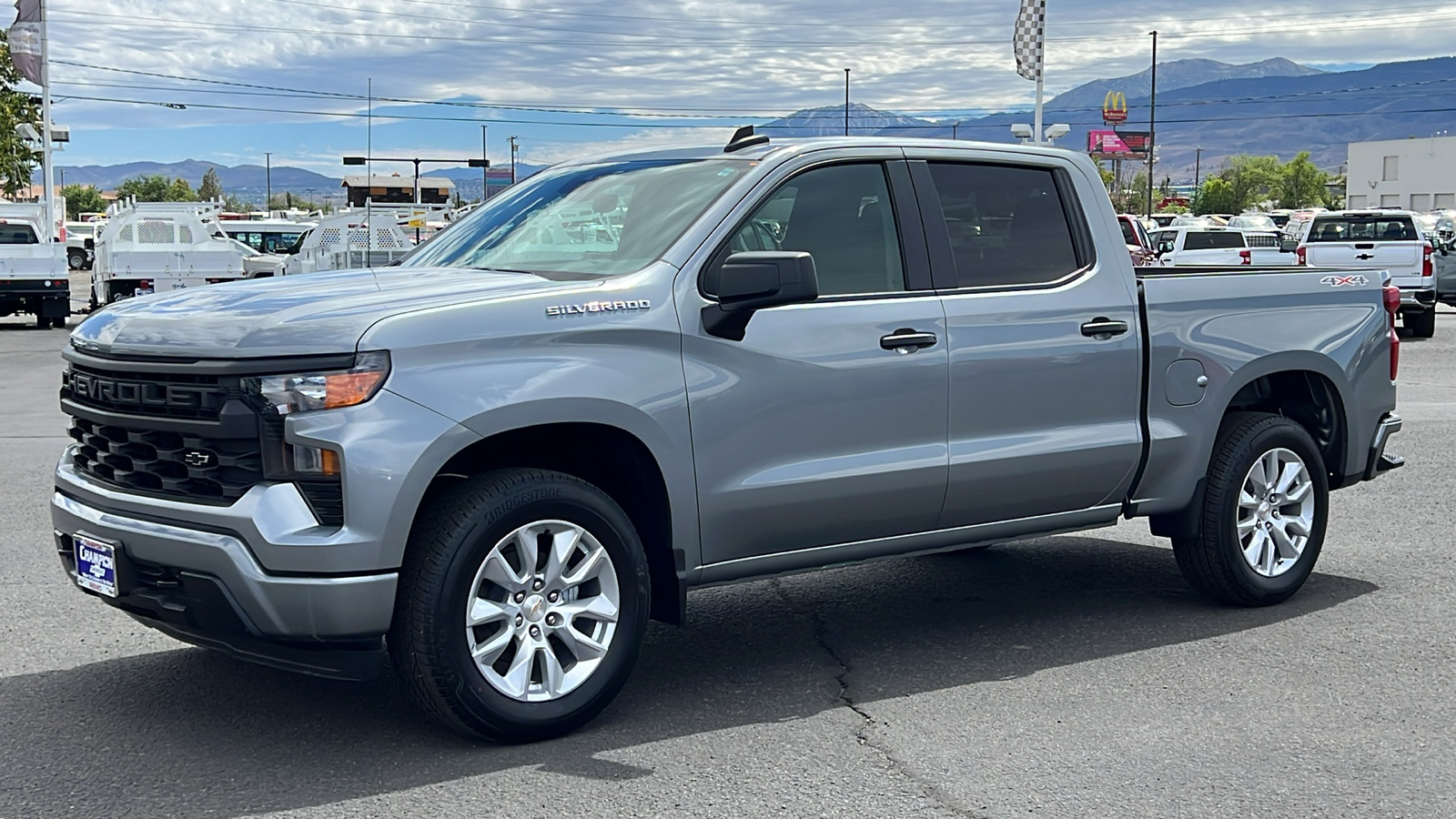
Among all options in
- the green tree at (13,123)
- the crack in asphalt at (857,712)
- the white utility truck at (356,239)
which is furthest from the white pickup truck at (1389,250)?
the green tree at (13,123)

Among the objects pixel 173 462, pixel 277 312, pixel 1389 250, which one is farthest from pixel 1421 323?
pixel 173 462

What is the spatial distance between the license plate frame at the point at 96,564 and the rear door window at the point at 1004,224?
309 cm

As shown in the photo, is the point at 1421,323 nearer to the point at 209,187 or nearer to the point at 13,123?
the point at 13,123

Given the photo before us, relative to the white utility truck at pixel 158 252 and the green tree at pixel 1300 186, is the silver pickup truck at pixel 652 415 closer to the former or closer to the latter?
the white utility truck at pixel 158 252

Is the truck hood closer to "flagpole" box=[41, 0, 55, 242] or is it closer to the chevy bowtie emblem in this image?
the chevy bowtie emblem

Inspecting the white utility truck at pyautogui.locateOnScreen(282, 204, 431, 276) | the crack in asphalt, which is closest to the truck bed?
the crack in asphalt

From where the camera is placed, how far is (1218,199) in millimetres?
160000

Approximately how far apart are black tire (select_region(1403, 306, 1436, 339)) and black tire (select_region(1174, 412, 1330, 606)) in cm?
1900

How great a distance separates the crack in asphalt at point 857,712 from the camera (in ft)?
14.4

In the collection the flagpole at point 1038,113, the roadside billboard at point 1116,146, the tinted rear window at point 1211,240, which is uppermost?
the roadside billboard at point 1116,146

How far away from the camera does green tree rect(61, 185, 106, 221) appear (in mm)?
150250

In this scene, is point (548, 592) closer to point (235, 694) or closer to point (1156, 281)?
point (235, 694)

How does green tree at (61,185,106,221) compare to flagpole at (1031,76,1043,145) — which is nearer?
flagpole at (1031,76,1043,145)

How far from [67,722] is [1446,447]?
9.96 metres
